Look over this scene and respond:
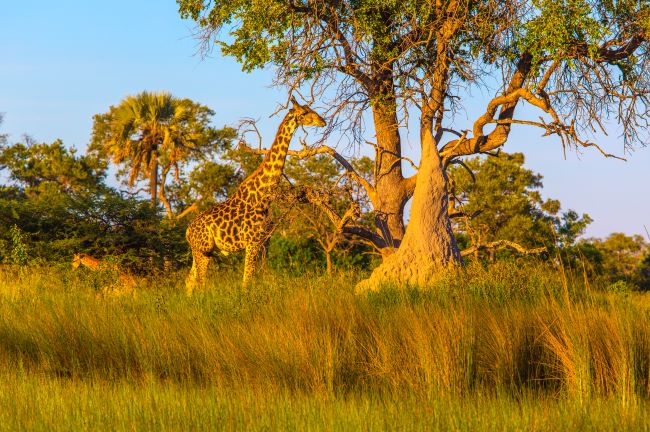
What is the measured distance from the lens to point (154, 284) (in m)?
15.9

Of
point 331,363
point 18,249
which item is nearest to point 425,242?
point 331,363

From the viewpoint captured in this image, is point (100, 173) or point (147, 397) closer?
point (147, 397)

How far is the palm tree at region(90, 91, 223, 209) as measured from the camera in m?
41.1

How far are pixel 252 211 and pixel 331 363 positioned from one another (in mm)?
7509

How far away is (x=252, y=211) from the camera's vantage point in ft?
51.7

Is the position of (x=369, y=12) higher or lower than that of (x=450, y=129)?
higher

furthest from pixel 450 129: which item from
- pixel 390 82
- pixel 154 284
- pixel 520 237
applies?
pixel 520 237

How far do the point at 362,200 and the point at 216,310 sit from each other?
15.3 feet

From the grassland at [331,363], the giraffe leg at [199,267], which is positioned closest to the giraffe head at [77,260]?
the giraffe leg at [199,267]

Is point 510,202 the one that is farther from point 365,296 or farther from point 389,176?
point 365,296

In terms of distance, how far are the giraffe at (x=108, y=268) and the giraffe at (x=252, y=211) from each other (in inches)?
49.1

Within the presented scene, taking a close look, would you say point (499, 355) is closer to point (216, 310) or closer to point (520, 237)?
point (216, 310)

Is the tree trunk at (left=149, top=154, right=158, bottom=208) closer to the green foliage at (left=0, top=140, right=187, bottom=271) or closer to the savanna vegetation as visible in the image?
the savanna vegetation

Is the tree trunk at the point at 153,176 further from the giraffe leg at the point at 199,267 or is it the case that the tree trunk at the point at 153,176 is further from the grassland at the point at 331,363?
the grassland at the point at 331,363
